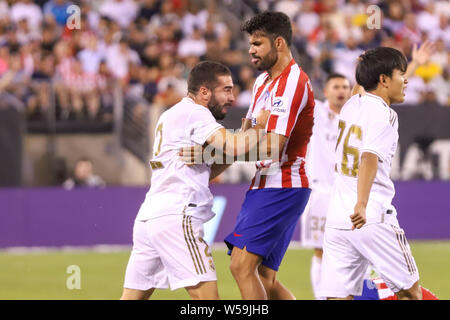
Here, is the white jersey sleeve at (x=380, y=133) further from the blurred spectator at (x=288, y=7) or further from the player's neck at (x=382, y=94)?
the blurred spectator at (x=288, y=7)

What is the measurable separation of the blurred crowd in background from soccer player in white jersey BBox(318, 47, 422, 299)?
8729 mm

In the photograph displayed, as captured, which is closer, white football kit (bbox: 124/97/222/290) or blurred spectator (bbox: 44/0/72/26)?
white football kit (bbox: 124/97/222/290)

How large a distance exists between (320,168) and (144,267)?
3681 mm

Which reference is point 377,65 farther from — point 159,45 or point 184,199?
point 159,45

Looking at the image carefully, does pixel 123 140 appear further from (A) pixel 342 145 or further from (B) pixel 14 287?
(A) pixel 342 145

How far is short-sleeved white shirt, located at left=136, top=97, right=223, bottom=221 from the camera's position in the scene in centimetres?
568

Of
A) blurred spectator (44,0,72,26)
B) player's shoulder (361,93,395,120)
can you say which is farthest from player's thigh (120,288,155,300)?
blurred spectator (44,0,72,26)

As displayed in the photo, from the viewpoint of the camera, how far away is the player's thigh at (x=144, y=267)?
5805 millimetres

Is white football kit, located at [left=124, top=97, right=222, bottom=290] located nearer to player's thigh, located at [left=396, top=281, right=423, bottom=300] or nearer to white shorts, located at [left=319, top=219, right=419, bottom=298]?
→ white shorts, located at [left=319, top=219, right=419, bottom=298]

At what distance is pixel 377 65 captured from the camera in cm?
591

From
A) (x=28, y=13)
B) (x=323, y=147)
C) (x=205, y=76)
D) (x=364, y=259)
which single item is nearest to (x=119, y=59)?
(x=28, y=13)

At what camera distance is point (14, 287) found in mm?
9914

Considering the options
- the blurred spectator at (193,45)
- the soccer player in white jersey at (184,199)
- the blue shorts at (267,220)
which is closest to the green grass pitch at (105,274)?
the blue shorts at (267,220)

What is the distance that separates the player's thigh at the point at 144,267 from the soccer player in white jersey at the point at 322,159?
3289 millimetres
